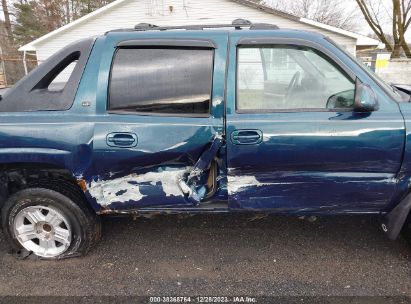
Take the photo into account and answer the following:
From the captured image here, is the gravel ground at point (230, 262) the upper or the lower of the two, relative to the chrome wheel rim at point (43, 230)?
lower

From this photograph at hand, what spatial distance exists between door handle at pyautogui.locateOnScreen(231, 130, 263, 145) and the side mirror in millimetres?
701

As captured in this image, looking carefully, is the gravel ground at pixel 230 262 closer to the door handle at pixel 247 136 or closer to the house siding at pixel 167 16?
the door handle at pixel 247 136

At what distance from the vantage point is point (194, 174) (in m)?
2.51

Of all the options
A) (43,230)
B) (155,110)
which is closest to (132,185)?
(155,110)

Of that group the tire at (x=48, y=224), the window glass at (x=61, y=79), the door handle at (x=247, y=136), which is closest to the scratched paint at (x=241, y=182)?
the door handle at (x=247, y=136)

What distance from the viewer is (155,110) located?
2482 millimetres

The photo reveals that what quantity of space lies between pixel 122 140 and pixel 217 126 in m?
0.70

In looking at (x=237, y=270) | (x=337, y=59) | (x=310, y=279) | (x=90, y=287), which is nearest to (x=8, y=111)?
(x=90, y=287)

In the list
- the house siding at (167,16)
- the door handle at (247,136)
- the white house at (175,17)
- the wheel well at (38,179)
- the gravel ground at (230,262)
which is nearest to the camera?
the door handle at (247,136)

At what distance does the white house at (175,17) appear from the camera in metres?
13.9

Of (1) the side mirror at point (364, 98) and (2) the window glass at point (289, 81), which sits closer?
(1) the side mirror at point (364, 98)

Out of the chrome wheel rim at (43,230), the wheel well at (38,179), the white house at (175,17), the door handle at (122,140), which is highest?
the white house at (175,17)

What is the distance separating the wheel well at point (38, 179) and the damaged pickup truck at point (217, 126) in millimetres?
43

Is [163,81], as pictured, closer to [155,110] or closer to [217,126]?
[155,110]
